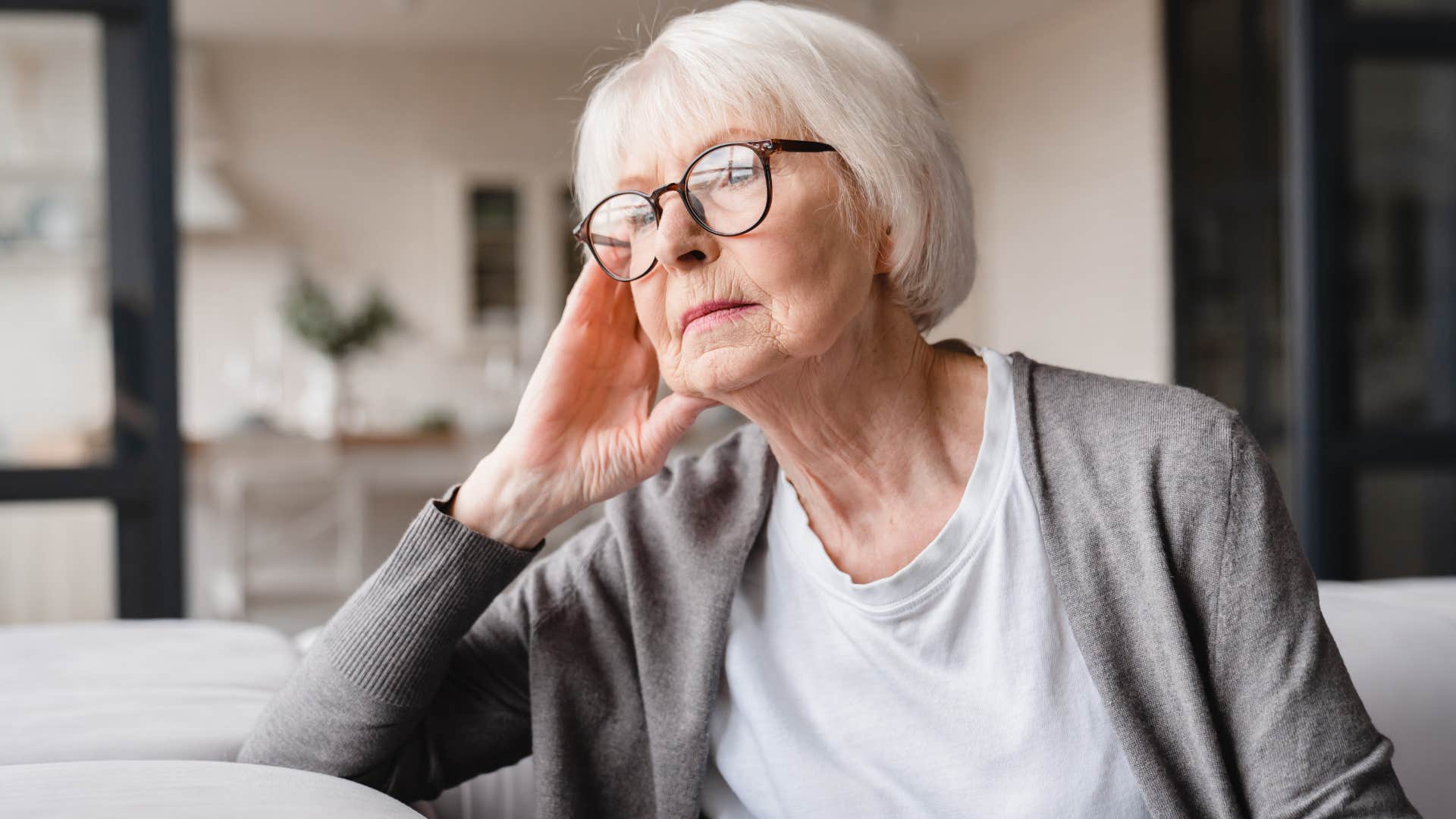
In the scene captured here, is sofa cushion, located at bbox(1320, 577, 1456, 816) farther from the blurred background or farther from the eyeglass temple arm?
the blurred background

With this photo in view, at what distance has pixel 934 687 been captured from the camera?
3.54 ft

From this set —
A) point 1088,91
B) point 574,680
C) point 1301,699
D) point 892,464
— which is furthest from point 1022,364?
point 1088,91

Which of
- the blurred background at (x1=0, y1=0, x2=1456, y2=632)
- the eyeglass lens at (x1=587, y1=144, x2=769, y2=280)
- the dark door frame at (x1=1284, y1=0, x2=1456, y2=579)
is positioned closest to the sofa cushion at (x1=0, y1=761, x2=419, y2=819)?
the eyeglass lens at (x1=587, y1=144, x2=769, y2=280)

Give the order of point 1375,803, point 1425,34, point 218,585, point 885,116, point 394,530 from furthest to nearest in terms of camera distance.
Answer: point 394,530
point 218,585
point 1425,34
point 885,116
point 1375,803

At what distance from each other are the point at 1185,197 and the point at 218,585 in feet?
14.9

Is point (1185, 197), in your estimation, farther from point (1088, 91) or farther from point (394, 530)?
point (394, 530)

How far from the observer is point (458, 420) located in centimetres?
651

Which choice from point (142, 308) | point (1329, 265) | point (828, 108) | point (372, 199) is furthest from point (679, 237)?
point (372, 199)

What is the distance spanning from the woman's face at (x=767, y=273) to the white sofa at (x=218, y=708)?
1.50 ft

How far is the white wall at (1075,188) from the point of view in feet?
19.2

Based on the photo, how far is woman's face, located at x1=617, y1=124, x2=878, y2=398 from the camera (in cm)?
106

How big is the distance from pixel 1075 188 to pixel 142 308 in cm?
527

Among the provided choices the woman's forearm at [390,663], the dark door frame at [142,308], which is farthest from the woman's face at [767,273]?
the dark door frame at [142,308]

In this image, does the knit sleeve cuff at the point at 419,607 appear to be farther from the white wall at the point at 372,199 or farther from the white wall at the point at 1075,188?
the white wall at the point at 372,199
